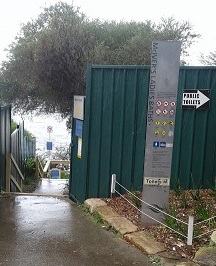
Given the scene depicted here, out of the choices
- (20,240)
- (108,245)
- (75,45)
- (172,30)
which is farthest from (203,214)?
(172,30)

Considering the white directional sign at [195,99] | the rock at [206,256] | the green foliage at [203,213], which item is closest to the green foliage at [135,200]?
the green foliage at [203,213]

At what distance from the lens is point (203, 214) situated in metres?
4.37

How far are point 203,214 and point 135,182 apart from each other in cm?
168

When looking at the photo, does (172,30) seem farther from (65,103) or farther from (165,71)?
(165,71)

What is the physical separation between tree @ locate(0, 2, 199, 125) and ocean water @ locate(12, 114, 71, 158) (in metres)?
3.16

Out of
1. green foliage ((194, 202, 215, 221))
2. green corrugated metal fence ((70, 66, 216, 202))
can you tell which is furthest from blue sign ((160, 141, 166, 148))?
green corrugated metal fence ((70, 66, 216, 202))

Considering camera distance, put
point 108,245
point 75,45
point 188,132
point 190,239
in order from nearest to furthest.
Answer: point 190,239
point 108,245
point 188,132
point 75,45

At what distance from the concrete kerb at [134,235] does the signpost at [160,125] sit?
0.33 metres

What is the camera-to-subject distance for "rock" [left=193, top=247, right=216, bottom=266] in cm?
347

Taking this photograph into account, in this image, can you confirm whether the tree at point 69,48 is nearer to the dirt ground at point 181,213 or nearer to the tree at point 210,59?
the tree at point 210,59

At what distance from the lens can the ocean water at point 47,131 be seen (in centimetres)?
1997

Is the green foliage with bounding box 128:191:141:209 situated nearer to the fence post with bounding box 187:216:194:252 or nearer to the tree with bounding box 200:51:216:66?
the fence post with bounding box 187:216:194:252

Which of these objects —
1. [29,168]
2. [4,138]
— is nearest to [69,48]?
[29,168]

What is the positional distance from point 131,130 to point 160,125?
1312mm
